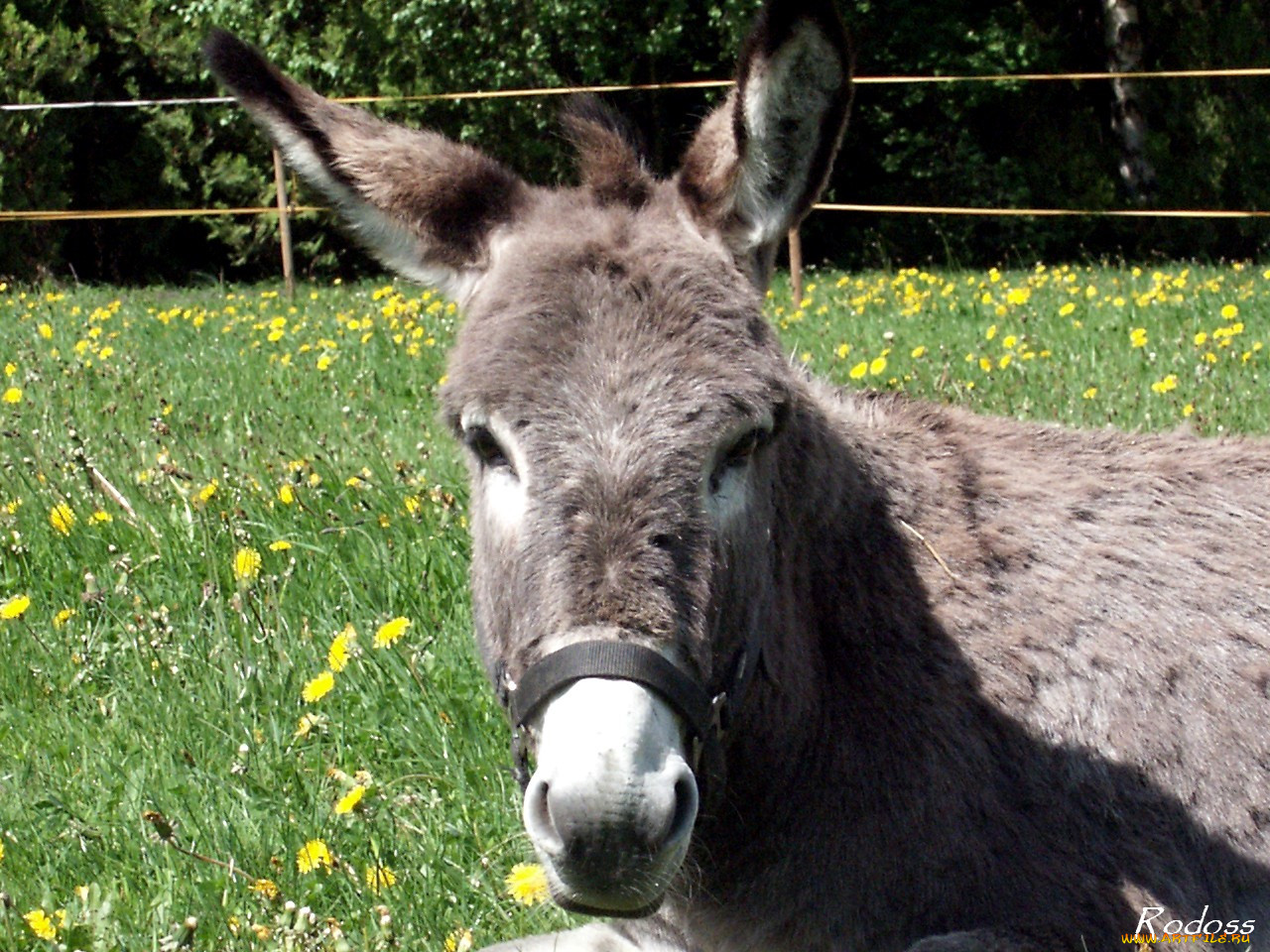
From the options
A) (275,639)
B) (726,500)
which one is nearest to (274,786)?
(275,639)

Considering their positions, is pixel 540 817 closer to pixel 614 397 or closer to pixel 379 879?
pixel 614 397

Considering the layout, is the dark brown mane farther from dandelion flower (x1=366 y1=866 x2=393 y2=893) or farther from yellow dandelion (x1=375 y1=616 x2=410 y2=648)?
dandelion flower (x1=366 y1=866 x2=393 y2=893)

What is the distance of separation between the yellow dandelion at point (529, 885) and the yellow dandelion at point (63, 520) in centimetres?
243

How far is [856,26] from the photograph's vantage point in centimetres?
1892

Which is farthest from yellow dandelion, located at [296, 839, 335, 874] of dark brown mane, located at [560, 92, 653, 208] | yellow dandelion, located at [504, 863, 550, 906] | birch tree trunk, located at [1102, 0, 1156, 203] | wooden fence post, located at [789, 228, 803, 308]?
birch tree trunk, located at [1102, 0, 1156, 203]

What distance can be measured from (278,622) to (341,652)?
0.50 metres

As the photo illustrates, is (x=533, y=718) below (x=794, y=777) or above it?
above

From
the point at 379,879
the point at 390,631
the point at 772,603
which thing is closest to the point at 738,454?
the point at 772,603

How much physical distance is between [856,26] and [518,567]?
1818 centimetres

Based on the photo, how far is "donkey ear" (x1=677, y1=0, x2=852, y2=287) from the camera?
2447 mm

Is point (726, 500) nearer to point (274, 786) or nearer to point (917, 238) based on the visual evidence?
point (274, 786)

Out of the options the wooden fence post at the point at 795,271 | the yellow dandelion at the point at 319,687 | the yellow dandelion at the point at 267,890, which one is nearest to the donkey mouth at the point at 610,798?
the yellow dandelion at the point at 267,890

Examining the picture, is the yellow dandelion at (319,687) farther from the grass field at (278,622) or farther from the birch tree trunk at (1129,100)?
the birch tree trunk at (1129,100)

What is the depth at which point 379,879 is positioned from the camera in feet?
9.00
